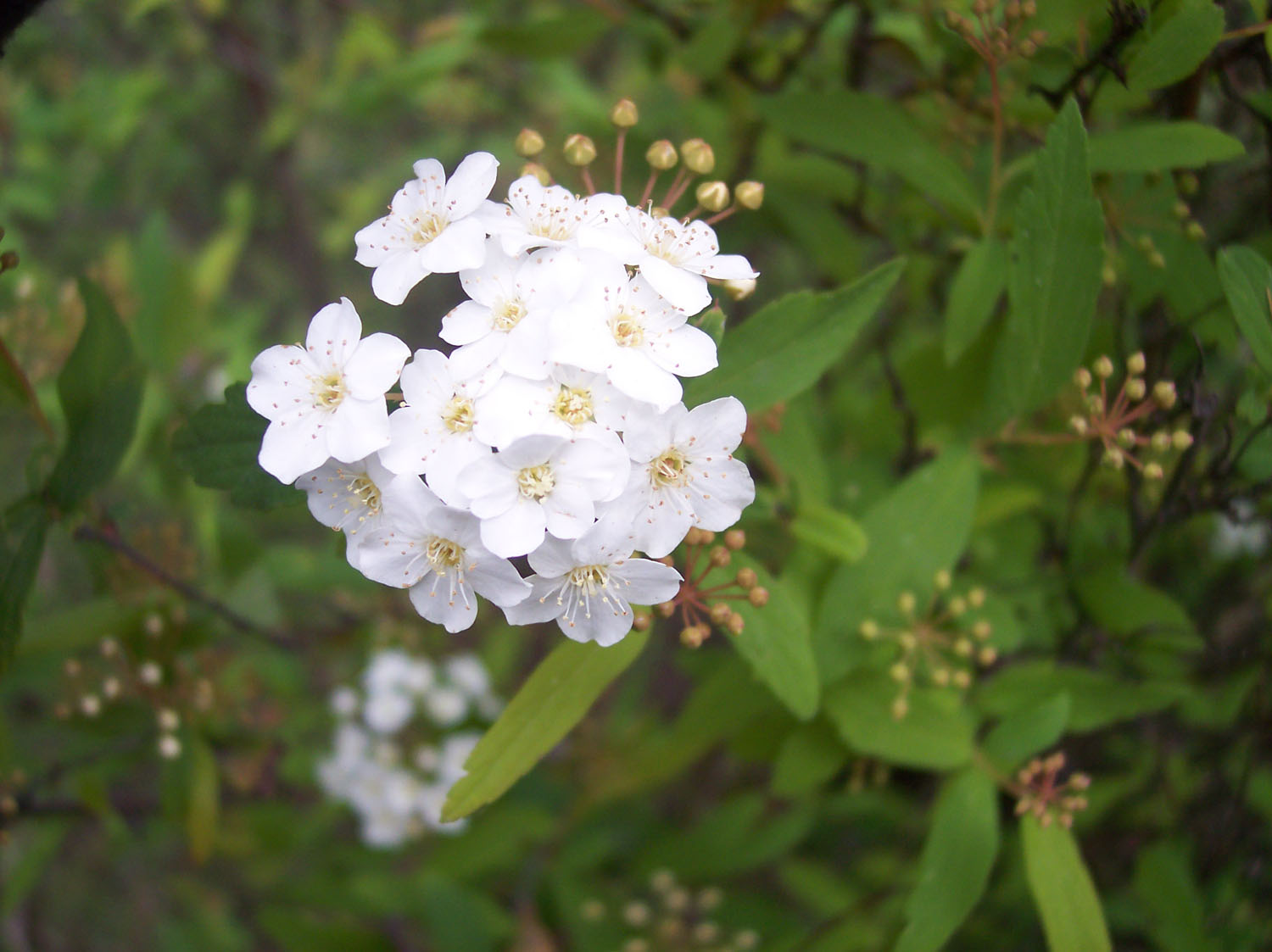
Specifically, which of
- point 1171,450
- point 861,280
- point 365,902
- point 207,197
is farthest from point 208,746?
point 207,197

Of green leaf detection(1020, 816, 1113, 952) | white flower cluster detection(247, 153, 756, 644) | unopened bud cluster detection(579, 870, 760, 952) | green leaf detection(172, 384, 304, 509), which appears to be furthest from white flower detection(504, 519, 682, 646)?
unopened bud cluster detection(579, 870, 760, 952)

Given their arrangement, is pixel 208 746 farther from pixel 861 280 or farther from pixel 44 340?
pixel 861 280

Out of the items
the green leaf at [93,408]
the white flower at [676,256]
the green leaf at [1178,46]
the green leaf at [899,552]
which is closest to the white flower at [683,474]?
the white flower at [676,256]

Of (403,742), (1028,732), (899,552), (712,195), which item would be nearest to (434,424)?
(712,195)

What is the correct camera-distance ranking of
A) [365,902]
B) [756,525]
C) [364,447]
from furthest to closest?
[365,902], [756,525], [364,447]

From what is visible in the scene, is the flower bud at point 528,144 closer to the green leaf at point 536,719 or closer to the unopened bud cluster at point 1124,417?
the green leaf at point 536,719

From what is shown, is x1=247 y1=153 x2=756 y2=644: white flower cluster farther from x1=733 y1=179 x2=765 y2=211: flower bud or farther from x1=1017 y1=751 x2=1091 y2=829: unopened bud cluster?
x1=1017 y1=751 x2=1091 y2=829: unopened bud cluster
